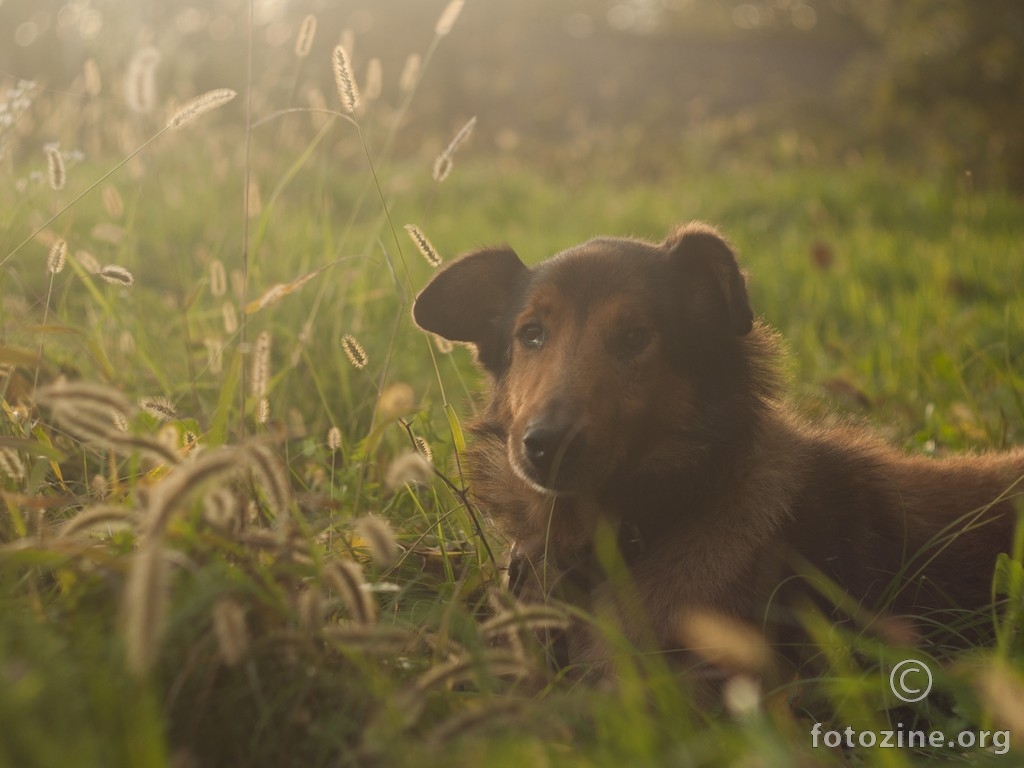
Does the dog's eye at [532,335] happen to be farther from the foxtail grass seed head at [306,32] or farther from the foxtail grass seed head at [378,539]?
the foxtail grass seed head at [378,539]

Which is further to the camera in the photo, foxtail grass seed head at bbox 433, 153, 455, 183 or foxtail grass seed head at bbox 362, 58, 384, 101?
foxtail grass seed head at bbox 362, 58, 384, 101

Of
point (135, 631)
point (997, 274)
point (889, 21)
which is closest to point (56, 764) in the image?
point (135, 631)

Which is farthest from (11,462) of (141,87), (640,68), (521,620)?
(640,68)

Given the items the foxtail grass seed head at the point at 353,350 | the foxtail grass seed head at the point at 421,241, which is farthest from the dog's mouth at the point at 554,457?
the foxtail grass seed head at the point at 421,241

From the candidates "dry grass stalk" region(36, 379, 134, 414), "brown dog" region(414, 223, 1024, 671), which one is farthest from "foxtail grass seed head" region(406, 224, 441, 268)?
"dry grass stalk" region(36, 379, 134, 414)

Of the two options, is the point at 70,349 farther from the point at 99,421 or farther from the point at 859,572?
the point at 859,572

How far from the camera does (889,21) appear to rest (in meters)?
14.1

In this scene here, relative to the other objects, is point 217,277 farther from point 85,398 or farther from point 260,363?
point 85,398

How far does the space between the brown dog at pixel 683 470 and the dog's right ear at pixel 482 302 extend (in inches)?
1.0

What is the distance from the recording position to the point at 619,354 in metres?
2.99

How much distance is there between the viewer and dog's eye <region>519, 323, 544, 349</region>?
3.17 meters

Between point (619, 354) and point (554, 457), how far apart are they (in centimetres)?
52

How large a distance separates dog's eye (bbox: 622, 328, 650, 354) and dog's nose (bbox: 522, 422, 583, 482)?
47 centimetres

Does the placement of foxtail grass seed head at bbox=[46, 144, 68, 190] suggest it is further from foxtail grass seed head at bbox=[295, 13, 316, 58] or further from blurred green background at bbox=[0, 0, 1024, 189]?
foxtail grass seed head at bbox=[295, 13, 316, 58]
